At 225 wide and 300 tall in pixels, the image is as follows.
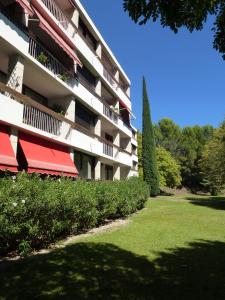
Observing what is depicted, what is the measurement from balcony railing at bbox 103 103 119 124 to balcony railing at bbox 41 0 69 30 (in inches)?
340

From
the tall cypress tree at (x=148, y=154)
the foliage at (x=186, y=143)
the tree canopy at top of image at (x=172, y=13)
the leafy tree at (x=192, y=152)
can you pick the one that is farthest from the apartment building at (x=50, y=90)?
the foliage at (x=186, y=143)

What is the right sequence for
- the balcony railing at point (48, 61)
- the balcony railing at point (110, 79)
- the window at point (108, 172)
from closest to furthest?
1. the balcony railing at point (48, 61)
2. the balcony railing at point (110, 79)
3. the window at point (108, 172)

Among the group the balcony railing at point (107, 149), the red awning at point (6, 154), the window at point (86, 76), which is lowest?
the red awning at point (6, 154)

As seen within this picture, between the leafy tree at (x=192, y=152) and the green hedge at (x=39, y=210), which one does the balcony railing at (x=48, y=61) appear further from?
the leafy tree at (x=192, y=152)

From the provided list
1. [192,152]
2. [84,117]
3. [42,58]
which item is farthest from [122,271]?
[192,152]

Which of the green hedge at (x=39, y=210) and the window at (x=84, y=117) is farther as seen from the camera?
the window at (x=84, y=117)

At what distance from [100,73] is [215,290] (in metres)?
22.1

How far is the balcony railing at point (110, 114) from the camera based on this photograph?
87.4 ft

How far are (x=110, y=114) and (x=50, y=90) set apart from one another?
10.2 metres

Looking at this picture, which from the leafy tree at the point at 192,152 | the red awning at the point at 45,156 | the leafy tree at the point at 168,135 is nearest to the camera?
the red awning at the point at 45,156

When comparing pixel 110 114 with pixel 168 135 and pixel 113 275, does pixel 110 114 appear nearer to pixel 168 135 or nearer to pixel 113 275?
pixel 113 275

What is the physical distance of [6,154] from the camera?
1192cm

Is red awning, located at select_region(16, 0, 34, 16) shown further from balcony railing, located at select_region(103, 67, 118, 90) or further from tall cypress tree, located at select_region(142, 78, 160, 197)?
tall cypress tree, located at select_region(142, 78, 160, 197)

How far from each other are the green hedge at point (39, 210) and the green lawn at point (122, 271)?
2.55ft
